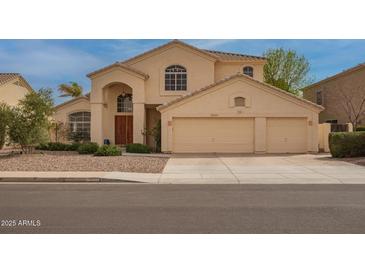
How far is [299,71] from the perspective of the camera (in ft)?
139

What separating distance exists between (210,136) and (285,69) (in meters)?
21.3

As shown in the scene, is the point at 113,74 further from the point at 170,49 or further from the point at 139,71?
the point at 170,49

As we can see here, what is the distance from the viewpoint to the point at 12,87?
103ft

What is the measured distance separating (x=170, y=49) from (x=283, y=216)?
2185cm

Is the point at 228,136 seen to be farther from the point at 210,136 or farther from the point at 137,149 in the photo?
the point at 137,149

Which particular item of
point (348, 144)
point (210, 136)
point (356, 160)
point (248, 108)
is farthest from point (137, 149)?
point (356, 160)

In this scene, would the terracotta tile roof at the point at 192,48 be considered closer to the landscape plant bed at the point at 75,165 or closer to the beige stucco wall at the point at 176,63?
the beige stucco wall at the point at 176,63

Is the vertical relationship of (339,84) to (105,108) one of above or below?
above

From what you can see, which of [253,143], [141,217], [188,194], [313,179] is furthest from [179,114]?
[141,217]

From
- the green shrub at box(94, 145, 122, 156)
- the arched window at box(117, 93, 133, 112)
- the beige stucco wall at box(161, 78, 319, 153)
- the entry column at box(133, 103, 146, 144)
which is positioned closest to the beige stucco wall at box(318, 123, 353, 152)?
the beige stucco wall at box(161, 78, 319, 153)

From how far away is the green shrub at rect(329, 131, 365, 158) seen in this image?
20531 mm

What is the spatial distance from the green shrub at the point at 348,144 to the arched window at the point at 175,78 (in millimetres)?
11383

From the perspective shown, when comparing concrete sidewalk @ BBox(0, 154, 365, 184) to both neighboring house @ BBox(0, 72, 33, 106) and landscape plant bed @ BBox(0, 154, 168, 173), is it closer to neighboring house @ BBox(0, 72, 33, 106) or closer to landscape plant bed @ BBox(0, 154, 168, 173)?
landscape plant bed @ BBox(0, 154, 168, 173)

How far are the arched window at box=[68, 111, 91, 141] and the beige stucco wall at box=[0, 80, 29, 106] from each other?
4.15 meters
